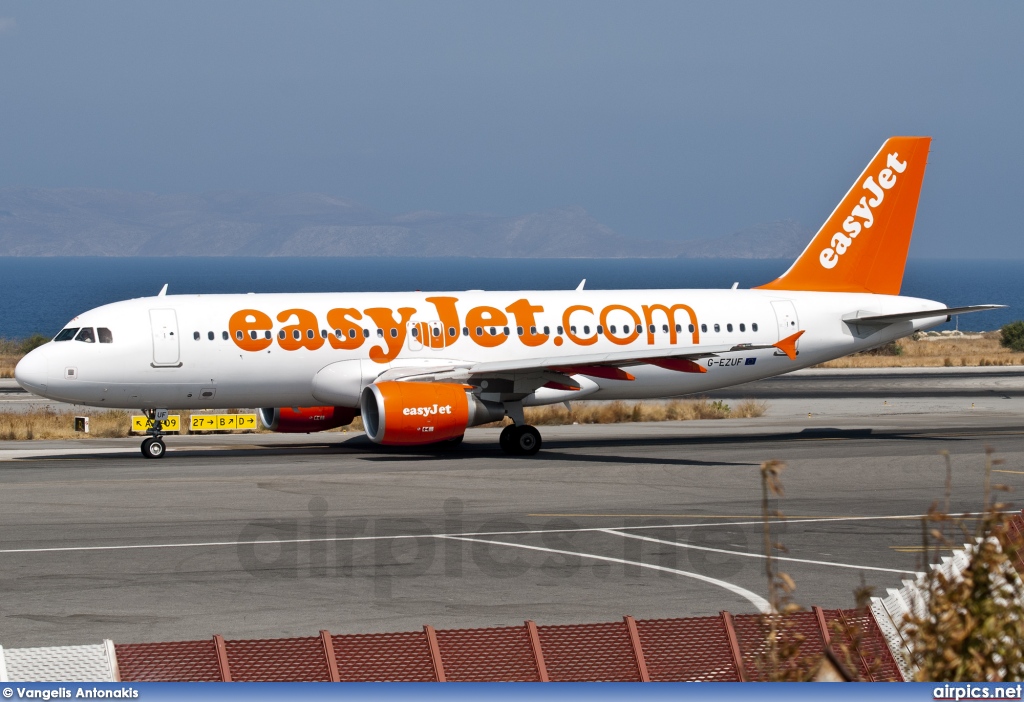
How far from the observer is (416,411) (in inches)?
1303

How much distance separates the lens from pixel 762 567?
2127 centimetres

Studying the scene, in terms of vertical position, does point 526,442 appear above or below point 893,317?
below

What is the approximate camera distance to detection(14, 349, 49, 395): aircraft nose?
34125 millimetres

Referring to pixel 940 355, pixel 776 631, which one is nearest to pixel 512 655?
pixel 776 631

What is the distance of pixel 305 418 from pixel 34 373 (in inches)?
311

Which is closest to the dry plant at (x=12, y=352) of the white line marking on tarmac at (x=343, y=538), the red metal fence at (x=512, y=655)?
the white line marking on tarmac at (x=343, y=538)

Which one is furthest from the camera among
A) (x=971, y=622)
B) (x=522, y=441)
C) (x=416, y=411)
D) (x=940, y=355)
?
(x=940, y=355)

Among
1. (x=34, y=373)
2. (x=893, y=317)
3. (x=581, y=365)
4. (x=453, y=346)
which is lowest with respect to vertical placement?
(x=581, y=365)

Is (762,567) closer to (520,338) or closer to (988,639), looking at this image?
(988,639)

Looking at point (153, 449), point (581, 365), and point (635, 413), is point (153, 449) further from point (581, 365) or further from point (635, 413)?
point (635, 413)

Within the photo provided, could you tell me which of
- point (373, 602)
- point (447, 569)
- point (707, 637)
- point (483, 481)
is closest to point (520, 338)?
point (483, 481)

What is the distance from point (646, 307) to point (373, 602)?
2219cm

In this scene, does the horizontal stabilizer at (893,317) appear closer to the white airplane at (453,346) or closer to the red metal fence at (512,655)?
the white airplane at (453,346)

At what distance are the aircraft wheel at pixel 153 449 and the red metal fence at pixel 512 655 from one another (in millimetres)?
25845
